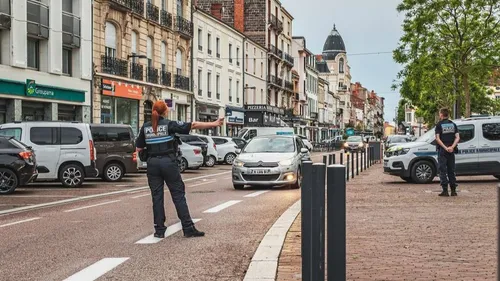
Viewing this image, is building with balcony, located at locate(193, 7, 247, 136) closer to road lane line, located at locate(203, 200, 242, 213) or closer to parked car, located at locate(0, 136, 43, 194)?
parked car, located at locate(0, 136, 43, 194)

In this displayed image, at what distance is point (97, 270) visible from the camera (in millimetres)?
6812

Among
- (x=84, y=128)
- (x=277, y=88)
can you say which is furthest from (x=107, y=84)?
(x=277, y=88)

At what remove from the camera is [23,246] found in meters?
8.50

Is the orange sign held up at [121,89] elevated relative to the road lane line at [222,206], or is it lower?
elevated

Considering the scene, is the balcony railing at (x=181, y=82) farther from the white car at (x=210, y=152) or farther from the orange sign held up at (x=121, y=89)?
the white car at (x=210, y=152)

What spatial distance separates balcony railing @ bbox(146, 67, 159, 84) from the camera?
1544 inches

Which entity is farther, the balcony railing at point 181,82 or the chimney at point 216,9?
the chimney at point 216,9

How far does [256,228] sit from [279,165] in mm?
8147

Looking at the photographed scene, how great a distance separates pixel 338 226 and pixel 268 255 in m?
2.58

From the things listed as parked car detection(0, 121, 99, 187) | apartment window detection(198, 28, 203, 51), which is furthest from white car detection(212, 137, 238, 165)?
parked car detection(0, 121, 99, 187)

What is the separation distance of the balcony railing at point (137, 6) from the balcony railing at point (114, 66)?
3317mm

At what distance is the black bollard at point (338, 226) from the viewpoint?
4715mm

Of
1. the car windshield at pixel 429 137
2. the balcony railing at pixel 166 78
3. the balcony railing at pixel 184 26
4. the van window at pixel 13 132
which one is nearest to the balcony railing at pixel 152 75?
the balcony railing at pixel 166 78

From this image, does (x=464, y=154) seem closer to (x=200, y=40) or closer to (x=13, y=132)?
(x=13, y=132)
